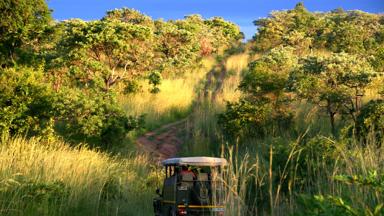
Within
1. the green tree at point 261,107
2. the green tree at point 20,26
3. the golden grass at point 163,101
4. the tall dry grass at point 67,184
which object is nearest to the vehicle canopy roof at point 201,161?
the tall dry grass at point 67,184

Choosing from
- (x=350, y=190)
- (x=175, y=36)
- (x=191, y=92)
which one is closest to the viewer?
(x=350, y=190)

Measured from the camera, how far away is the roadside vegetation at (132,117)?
9.09 metres

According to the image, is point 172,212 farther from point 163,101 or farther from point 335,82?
point 163,101

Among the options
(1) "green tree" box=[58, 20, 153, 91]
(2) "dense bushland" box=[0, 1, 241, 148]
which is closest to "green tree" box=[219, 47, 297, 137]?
(2) "dense bushland" box=[0, 1, 241, 148]

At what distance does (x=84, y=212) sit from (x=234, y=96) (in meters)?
12.1

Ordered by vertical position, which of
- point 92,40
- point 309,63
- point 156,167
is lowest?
point 156,167

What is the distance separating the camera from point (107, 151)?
50.9 feet

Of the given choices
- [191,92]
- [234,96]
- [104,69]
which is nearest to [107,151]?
[104,69]

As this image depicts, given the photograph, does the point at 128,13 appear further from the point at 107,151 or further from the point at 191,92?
the point at 107,151

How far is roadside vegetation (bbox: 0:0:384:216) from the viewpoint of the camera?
29.8 feet

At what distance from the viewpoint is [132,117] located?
16672 mm

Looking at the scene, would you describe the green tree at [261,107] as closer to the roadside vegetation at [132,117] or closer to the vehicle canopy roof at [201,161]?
the roadside vegetation at [132,117]

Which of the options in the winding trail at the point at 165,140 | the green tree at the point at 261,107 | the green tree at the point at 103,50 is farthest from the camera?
the green tree at the point at 103,50

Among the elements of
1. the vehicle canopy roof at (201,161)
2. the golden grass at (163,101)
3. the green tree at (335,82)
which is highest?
the golden grass at (163,101)
